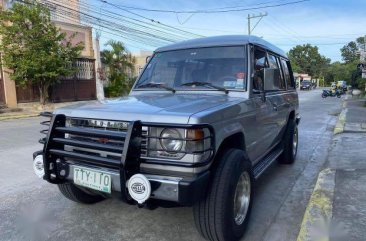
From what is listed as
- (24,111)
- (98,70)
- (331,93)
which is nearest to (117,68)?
(98,70)

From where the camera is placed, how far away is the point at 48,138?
10.5ft

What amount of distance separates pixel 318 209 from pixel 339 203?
38 cm

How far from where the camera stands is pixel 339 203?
4129 mm

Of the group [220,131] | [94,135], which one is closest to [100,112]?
[94,135]

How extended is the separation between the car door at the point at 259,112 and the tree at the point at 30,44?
15322 millimetres

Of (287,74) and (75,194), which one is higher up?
Result: (287,74)

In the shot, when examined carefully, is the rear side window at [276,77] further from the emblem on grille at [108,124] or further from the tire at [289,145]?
the emblem on grille at [108,124]

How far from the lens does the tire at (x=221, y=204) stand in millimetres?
2939

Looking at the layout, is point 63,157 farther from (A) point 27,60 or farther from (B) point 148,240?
(A) point 27,60

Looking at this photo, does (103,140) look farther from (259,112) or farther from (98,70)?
(98,70)

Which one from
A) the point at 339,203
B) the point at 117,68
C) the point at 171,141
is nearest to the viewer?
the point at 171,141

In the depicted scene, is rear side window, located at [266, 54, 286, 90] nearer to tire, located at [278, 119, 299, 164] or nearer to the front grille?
tire, located at [278, 119, 299, 164]

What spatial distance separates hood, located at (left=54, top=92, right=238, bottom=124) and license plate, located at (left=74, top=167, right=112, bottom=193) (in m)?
0.49

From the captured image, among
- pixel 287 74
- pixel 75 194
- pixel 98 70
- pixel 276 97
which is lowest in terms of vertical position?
pixel 75 194
